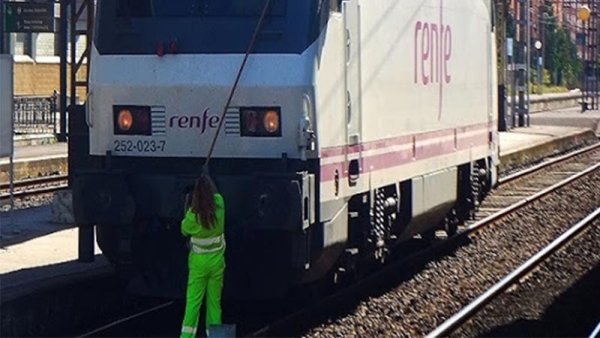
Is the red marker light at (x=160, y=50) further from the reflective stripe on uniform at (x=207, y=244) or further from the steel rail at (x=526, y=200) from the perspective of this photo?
the steel rail at (x=526, y=200)

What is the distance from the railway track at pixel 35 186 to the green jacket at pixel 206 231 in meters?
11.8

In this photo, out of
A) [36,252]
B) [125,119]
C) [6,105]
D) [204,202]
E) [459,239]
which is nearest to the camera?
[204,202]

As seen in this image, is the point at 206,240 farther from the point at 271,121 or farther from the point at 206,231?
the point at 271,121

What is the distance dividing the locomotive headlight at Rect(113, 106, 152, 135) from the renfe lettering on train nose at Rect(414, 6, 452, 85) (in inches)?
134

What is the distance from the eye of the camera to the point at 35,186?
81.0ft

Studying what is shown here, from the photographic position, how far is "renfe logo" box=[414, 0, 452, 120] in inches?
562

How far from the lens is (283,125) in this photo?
11.2 meters

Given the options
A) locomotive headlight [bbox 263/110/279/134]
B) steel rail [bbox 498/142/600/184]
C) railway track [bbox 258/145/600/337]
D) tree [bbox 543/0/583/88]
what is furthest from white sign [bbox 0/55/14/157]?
tree [bbox 543/0/583/88]

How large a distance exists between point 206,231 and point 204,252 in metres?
0.22

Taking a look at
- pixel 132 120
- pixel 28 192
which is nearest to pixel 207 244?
pixel 132 120

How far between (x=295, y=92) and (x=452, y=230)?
724 cm

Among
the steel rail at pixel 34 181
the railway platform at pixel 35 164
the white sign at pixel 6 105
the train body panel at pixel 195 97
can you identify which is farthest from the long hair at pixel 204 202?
the railway platform at pixel 35 164

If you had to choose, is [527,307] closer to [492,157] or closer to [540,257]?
[540,257]

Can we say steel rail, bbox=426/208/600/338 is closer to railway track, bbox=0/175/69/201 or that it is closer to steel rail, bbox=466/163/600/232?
steel rail, bbox=466/163/600/232
